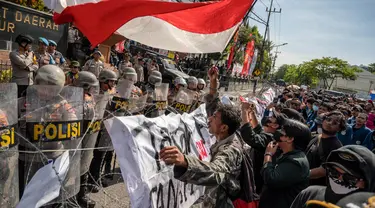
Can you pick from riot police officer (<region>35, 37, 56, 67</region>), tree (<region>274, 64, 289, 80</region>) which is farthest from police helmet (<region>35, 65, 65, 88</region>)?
tree (<region>274, 64, 289, 80</region>)

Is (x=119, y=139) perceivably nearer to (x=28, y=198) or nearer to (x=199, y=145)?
(x=28, y=198)

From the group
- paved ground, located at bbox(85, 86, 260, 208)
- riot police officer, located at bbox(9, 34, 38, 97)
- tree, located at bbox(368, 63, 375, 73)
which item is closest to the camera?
paved ground, located at bbox(85, 86, 260, 208)

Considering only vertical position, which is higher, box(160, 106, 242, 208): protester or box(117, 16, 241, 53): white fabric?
box(117, 16, 241, 53): white fabric

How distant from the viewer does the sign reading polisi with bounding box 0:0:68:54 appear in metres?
9.13

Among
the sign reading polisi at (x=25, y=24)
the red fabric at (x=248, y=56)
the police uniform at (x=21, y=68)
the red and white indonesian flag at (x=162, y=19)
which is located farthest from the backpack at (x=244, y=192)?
the red fabric at (x=248, y=56)

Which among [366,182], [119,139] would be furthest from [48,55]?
[366,182]

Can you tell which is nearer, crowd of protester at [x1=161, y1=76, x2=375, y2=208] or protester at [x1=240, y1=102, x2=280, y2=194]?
crowd of protester at [x1=161, y1=76, x2=375, y2=208]

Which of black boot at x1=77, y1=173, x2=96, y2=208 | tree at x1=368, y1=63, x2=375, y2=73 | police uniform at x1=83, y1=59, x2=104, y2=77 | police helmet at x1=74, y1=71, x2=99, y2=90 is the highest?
tree at x1=368, y1=63, x2=375, y2=73

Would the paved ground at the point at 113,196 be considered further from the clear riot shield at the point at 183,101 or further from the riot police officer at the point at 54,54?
the riot police officer at the point at 54,54

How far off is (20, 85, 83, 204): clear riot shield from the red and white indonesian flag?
1.31 m

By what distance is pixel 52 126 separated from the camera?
264 centimetres

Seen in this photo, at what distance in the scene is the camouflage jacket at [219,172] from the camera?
2.08 metres

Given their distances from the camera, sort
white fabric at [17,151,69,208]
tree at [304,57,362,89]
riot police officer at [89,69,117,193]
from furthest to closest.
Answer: tree at [304,57,362,89], riot police officer at [89,69,117,193], white fabric at [17,151,69,208]

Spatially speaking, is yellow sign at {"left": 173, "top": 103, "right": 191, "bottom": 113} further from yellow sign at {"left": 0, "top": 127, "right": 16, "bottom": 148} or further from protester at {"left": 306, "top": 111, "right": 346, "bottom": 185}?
yellow sign at {"left": 0, "top": 127, "right": 16, "bottom": 148}
